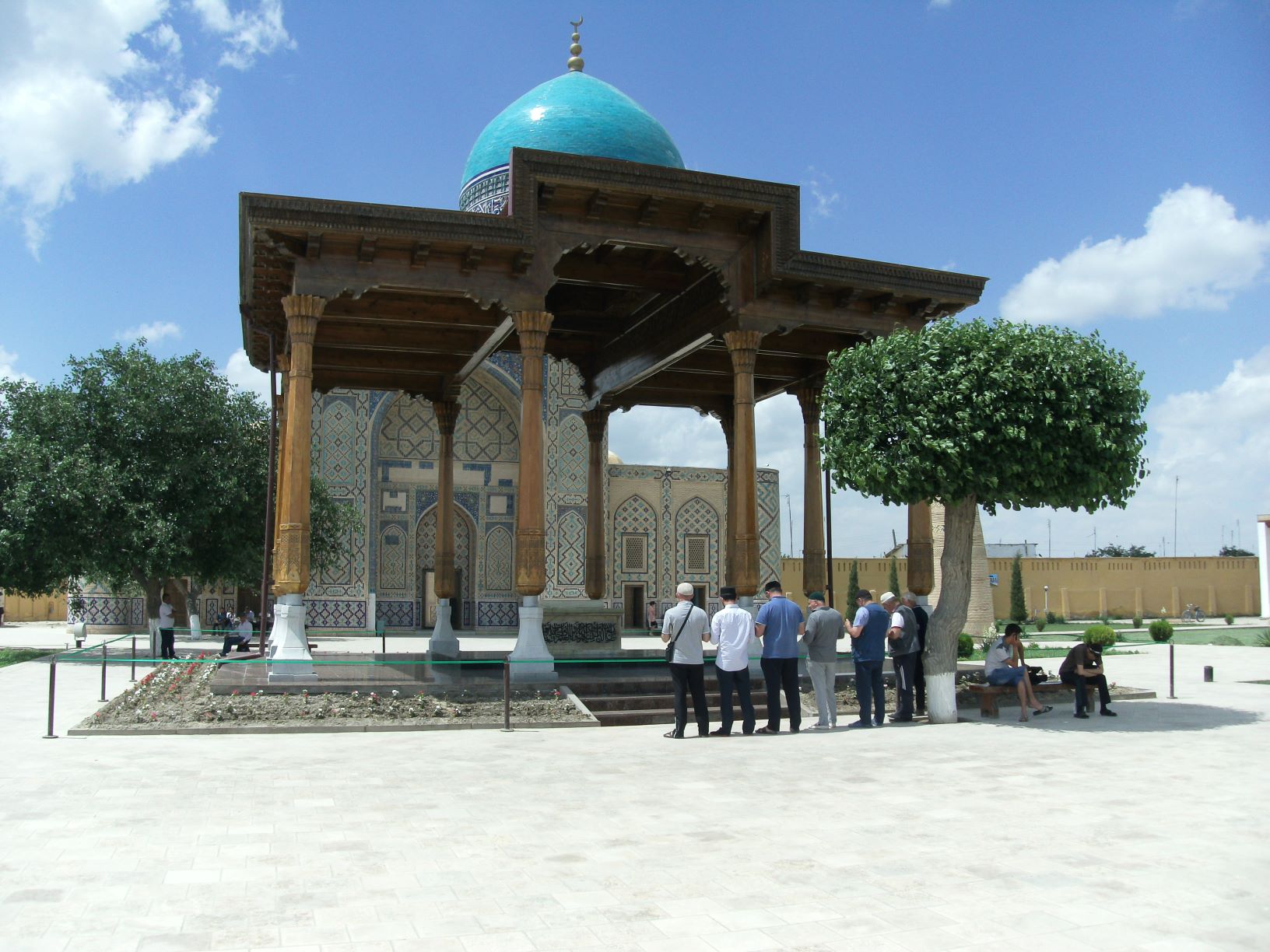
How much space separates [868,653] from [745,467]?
3.73 metres

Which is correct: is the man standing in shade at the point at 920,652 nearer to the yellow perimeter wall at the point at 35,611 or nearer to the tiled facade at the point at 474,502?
the tiled facade at the point at 474,502

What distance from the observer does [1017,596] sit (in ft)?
149

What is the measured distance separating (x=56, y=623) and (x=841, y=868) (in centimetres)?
5032

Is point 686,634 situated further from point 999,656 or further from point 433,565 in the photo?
point 433,565

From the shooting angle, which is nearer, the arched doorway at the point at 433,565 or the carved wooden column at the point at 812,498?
the carved wooden column at the point at 812,498

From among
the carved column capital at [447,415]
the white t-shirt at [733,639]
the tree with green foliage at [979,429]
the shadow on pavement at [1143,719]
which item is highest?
the carved column capital at [447,415]

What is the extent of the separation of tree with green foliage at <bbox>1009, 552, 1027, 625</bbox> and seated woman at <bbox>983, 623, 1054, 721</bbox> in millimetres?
33085

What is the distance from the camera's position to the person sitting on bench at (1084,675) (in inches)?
482

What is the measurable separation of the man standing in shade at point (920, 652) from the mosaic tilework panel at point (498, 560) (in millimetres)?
22515

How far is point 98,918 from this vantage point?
4.77 m

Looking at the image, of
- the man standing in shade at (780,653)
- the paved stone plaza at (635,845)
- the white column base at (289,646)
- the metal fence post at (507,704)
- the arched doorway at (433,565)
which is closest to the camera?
the paved stone plaza at (635,845)

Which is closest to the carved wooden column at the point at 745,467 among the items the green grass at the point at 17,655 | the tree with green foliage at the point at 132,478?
the tree with green foliage at the point at 132,478

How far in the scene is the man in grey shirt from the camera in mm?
11352

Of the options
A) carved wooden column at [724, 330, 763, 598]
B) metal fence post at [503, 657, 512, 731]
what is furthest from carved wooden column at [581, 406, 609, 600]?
metal fence post at [503, 657, 512, 731]
